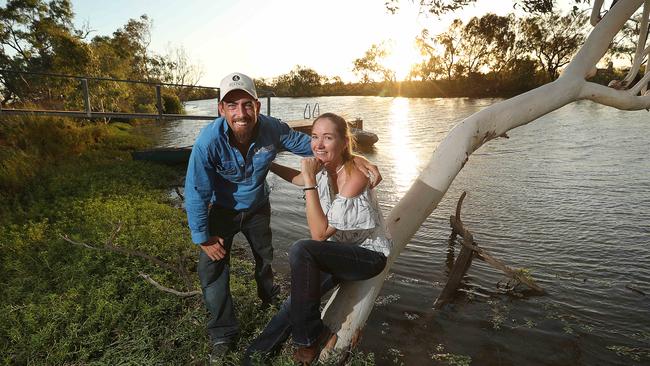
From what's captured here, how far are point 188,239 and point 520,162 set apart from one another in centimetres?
1275

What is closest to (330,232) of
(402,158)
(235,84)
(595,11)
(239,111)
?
(239,111)

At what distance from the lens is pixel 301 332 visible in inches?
94.4

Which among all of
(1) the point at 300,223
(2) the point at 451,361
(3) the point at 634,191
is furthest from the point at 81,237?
(3) the point at 634,191

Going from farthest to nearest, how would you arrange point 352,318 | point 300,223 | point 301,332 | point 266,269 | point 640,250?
point 300,223
point 640,250
point 266,269
point 352,318
point 301,332

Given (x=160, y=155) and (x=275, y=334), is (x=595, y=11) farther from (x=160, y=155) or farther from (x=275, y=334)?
(x=160, y=155)

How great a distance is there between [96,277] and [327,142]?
141 inches

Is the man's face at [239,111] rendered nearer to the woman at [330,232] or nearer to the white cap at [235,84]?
the white cap at [235,84]

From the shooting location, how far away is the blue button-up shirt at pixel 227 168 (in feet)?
8.73

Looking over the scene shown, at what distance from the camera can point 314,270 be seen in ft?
7.53

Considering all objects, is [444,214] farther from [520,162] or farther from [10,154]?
[10,154]

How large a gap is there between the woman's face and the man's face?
2.07 feet

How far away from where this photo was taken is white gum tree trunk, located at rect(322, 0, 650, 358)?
8.84 feet

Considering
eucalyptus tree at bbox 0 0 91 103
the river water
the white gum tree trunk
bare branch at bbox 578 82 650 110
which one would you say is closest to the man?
the river water

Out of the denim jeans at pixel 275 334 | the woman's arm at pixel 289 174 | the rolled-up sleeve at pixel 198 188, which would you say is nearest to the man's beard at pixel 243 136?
the rolled-up sleeve at pixel 198 188
